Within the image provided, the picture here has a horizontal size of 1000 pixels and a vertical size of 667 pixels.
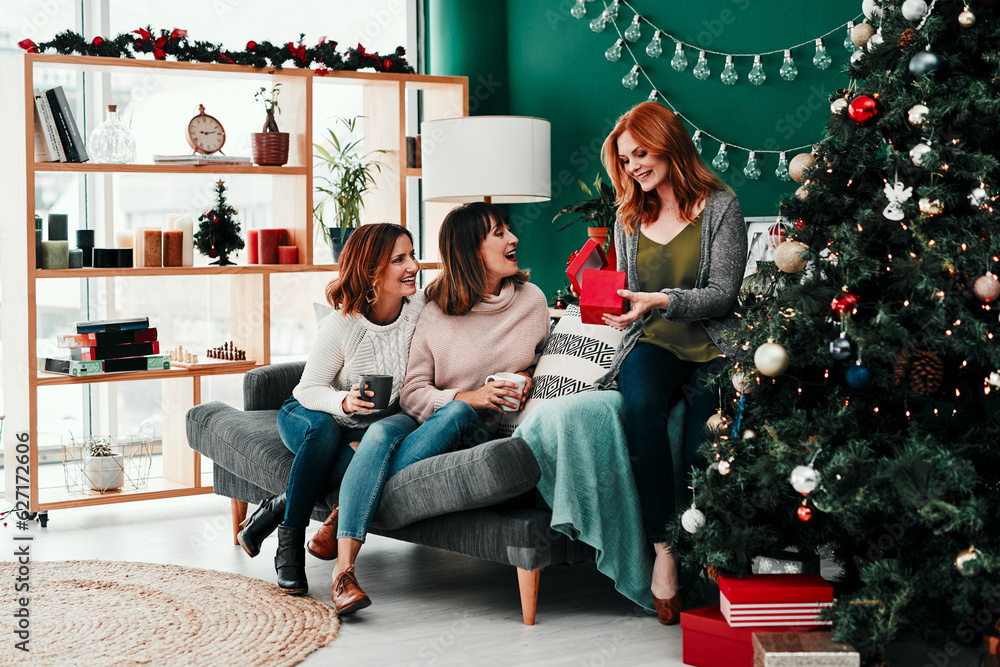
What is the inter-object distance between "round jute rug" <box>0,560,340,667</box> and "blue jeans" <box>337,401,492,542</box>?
0.83ft

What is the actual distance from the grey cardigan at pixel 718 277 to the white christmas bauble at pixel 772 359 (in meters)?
0.42

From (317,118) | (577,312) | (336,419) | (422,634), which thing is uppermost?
(317,118)

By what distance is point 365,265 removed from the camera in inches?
114

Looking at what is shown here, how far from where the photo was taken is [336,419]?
285 centimetres

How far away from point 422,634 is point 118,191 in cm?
281

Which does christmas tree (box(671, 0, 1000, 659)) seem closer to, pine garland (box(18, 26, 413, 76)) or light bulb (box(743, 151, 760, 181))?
light bulb (box(743, 151, 760, 181))

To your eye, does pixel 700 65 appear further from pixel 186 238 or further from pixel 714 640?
pixel 714 640

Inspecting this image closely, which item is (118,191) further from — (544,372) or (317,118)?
(544,372)

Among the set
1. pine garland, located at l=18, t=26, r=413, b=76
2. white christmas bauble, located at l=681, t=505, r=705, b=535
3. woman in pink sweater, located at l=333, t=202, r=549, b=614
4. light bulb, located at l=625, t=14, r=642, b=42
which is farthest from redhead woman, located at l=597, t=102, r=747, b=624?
pine garland, located at l=18, t=26, r=413, b=76

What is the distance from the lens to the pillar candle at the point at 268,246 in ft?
13.6

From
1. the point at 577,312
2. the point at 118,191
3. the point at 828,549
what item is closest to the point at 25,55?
the point at 118,191

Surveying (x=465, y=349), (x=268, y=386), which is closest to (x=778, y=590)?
(x=465, y=349)

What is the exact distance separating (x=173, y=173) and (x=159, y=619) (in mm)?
1961

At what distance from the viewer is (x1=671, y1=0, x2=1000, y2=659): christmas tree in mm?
1985
